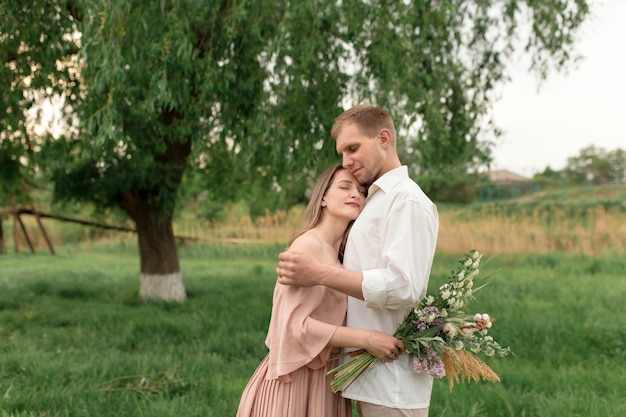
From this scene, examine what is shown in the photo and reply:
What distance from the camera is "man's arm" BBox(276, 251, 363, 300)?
2059 millimetres

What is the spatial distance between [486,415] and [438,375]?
240 centimetres

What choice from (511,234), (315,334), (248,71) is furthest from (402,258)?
(511,234)

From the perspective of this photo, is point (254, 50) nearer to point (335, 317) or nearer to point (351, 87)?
point (351, 87)

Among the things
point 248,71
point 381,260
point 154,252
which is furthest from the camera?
point 154,252

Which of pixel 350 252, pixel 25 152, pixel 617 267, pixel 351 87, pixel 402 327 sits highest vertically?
pixel 351 87

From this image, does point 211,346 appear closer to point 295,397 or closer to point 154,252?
point 154,252

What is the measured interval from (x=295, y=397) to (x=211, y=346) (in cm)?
404

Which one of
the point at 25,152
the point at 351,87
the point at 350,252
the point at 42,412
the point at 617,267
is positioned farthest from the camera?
the point at 617,267

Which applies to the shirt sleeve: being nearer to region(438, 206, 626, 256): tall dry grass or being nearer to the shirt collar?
the shirt collar

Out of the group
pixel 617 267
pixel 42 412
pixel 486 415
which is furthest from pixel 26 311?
pixel 617 267

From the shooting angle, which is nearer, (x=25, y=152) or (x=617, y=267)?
(x=25, y=152)

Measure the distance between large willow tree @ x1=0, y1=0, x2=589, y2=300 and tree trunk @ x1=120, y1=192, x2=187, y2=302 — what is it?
72 cm

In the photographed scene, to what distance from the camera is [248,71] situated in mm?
5715

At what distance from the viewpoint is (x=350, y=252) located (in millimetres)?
2270
